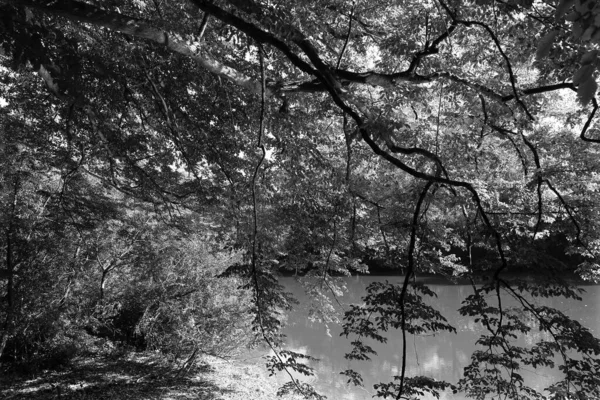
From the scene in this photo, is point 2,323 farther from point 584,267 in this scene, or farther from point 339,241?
point 584,267

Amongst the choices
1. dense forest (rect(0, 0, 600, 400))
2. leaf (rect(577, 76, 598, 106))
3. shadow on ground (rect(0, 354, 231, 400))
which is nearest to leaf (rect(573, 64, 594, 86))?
leaf (rect(577, 76, 598, 106))

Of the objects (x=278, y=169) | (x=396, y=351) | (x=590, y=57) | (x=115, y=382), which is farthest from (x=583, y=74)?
(x=396, y=351)

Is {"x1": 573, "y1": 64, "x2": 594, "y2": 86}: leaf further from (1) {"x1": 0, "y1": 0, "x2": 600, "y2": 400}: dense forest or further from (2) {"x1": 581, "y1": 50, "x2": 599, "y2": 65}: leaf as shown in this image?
(1) {"x1": 0, "y1": 0, "x2": 600, "y2": 400}: dense forest

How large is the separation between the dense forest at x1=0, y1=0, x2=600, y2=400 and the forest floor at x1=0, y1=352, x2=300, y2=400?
1.37ft

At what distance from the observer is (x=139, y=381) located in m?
7.71

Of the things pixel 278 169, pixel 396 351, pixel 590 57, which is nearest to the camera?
pixel 590 57

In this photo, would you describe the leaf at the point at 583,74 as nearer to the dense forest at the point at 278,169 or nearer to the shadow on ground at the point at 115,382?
the dense forest at the point at 278,169

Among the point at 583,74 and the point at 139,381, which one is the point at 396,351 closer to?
the point at 139,381

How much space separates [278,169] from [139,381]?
14.6ft

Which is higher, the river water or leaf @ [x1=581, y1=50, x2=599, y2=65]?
the river water

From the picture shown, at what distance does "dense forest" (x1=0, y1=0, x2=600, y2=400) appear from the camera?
3.41 metres

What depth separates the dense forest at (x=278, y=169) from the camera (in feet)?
11.2

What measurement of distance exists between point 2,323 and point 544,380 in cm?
920

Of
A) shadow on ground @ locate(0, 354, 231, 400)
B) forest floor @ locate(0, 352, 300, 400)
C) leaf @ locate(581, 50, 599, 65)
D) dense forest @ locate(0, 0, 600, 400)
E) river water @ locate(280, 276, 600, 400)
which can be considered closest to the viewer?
leaf @ locate(581, 50, 599, 65)
